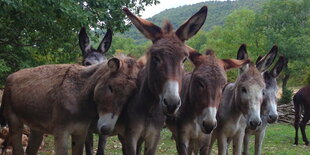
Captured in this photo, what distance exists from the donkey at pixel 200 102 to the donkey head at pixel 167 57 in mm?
522

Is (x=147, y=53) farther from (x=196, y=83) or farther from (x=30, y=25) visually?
(x=30, y=25)

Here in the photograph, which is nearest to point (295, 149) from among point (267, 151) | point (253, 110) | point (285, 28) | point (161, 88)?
point (267, 151)

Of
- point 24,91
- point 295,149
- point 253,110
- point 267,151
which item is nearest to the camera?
point 24,91

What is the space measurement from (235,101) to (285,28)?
107ft

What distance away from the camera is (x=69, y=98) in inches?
160

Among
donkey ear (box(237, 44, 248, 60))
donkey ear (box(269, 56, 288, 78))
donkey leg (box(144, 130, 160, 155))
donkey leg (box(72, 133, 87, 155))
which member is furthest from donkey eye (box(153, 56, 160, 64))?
donkey ear (box(269, 56, 288, 78))

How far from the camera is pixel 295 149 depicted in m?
11.1

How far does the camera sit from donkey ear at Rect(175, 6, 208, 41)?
13.5ft

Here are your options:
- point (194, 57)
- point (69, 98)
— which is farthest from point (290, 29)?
point (69, 98)

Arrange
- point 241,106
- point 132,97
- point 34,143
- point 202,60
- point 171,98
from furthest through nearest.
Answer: point 241,106, point 34,143, point 202,60, point 132,97, point 171,98

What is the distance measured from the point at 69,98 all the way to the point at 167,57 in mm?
1211

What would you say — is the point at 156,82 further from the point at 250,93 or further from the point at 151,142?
Answer: the point at 250,93

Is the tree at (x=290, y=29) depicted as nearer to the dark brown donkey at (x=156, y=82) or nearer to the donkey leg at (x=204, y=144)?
the donkey leg at (x=204, y=144)

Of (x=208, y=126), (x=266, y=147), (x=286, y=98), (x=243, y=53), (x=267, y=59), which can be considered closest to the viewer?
(x=208, y=126)
